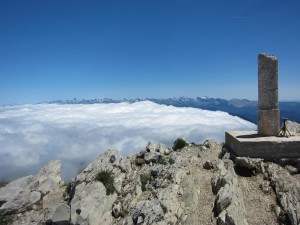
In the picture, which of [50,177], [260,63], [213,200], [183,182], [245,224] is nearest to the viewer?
[245,224]

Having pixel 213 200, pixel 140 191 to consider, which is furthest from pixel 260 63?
pixel 140 191

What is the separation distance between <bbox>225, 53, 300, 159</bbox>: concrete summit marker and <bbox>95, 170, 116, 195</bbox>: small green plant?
10.5 m

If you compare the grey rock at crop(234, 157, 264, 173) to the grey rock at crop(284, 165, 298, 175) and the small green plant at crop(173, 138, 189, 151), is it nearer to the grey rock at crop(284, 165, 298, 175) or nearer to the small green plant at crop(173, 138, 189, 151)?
the grey rock at crop(284, 165, 298, 175)

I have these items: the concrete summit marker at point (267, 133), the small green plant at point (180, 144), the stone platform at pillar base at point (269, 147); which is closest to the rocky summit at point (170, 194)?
the stone platform at pillar base at point (269, 147)

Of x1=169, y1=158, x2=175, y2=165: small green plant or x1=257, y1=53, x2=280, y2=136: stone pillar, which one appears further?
x1=169, y1=158, x2=175, y2=165: small green plant

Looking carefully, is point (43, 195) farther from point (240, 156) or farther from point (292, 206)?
point (292, 206)

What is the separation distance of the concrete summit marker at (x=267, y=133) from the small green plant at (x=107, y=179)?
10479 mm

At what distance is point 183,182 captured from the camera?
805 inches

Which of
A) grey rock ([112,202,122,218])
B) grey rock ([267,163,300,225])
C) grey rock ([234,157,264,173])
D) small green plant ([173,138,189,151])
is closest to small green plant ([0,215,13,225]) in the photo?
grey rock ([112,202,122,218])

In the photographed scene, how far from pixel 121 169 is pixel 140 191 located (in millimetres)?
4752

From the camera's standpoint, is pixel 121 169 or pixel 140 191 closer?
pixel 140 191

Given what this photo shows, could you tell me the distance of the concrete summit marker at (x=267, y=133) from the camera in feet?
68.6

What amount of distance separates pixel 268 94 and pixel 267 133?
3263mm

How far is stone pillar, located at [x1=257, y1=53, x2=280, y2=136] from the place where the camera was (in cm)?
2253
